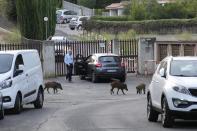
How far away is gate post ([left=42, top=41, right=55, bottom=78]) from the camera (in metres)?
43.2

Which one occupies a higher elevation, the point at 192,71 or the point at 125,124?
the point at 192,71

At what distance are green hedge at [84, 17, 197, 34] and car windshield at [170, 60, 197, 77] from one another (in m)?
58.8

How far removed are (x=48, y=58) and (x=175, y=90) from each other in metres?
28.1

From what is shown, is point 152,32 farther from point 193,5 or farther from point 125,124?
point 125,124

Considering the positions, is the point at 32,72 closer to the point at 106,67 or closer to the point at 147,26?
the point at 106,67

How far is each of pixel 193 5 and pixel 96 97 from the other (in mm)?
58230

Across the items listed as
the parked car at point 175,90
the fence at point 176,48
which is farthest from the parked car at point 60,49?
the parked car at point 175,90

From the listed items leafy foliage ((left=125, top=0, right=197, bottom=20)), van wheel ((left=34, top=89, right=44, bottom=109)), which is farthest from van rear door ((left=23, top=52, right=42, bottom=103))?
leafy foliage ((left=125, top=0, right=197, bottom=20))

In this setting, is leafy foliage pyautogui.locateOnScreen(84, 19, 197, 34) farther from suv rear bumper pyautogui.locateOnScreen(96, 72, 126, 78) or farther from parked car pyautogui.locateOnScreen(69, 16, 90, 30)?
suv rear bumper pyautogui.locateOnScreen(96, 72, 126, 78)

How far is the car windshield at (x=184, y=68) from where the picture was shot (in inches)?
653

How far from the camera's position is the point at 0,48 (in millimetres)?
43062

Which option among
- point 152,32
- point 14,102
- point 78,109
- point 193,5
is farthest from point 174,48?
point 193,5

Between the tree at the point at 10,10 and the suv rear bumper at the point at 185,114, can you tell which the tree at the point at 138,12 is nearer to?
the tree at the point at 10,10

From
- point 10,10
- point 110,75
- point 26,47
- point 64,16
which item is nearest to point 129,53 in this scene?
point 110,75
